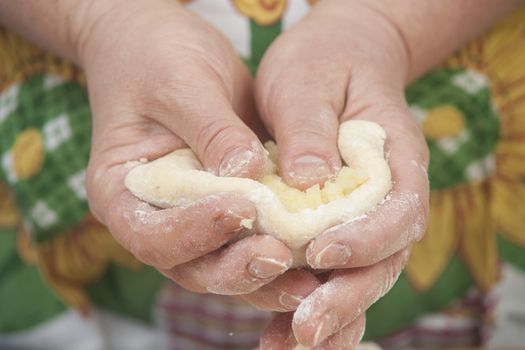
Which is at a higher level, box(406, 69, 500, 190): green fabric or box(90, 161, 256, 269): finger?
box(90, 161, 256, 269): finger

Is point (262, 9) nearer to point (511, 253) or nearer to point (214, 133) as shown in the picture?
point (214, 133)

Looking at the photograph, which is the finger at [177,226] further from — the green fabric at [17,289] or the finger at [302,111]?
the green fabric at [17,289]

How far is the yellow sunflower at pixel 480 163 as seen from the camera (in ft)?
3.49

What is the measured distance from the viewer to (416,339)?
1.23 meters

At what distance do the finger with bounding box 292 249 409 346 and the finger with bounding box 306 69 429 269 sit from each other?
0.02 m

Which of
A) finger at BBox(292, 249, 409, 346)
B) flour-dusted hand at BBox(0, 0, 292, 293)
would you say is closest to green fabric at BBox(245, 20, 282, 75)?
flour-dusted hand at BBox(0, 0, 292, 293)

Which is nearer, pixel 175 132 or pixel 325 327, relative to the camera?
pixel 325 327

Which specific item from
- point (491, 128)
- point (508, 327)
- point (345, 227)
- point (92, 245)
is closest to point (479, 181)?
point (491, 128)

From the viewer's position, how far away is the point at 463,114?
107 centimetres

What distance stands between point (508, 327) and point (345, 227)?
2.13ft

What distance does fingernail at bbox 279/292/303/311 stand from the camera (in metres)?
0.67

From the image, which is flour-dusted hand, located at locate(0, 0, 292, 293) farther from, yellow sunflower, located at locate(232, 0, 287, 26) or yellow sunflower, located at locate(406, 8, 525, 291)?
yellow sunflower, located at locate(406, 8, 525, 291)

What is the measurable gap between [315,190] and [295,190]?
0.02 metres

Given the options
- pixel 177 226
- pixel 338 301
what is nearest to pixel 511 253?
pixel 338 301
